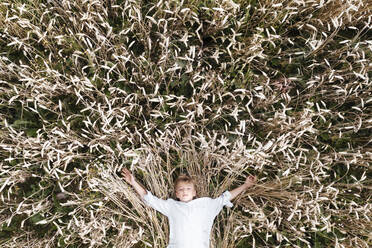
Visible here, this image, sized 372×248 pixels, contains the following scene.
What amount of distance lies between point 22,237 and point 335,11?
3382mm

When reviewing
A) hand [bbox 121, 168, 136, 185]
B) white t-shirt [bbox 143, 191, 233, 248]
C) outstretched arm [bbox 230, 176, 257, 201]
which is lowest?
white t-shirt [bbox 143, 191, 233, 248]

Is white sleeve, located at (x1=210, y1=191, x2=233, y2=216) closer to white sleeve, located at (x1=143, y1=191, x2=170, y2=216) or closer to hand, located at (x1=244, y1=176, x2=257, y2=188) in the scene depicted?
hand, located at (x1=244, y1=176, x2=257, y2=188)

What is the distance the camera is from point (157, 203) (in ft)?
8.72

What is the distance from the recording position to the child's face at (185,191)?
8.52ft

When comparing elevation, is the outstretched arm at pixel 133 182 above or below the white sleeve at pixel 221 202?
above

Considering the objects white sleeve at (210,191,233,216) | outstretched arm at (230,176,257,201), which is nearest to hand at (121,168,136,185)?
white sleeve at (210,191,233,216)

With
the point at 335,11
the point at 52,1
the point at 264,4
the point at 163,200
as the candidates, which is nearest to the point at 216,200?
the point at 163,200

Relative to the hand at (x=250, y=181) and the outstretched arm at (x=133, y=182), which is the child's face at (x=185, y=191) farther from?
the hand at (x=250, y=181)

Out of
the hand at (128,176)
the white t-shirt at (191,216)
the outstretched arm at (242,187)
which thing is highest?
the hand at (128,176)

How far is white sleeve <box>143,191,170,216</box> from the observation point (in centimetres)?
263

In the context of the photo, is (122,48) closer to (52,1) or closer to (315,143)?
(52,1)

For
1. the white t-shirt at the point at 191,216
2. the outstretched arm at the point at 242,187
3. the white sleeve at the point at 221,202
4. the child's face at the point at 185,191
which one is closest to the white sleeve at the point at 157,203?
the white t-shirt at the point at 191,216

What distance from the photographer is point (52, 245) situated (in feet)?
9.03

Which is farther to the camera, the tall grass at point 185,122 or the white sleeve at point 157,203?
the white sleeve at point 157,203
